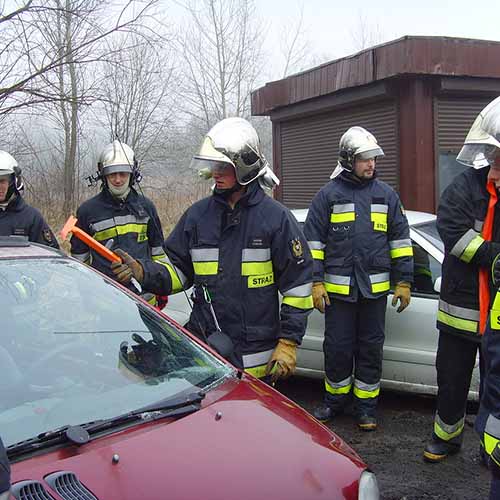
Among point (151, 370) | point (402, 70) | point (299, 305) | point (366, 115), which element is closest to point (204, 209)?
point (299, 305)

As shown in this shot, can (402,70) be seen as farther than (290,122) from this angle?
No

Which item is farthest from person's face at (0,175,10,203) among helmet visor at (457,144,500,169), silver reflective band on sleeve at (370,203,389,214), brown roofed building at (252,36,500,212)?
brown roofed building at (252,36,500,212)

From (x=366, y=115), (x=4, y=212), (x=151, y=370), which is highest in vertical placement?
(x=366, y=115)

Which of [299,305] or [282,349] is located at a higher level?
[299,305]

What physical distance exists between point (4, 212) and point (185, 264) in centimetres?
181

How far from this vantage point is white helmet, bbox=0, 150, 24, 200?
449cm

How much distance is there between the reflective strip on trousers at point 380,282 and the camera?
14.3 ft

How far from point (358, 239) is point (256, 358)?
1.49m

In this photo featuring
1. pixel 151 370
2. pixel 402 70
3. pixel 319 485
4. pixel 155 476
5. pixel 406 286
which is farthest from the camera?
pixel 402 70

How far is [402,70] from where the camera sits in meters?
7.97

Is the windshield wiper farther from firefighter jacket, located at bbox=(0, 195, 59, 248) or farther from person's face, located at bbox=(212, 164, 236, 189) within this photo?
firefighter jacket, located at bbox=(0, 195, 59, 248)

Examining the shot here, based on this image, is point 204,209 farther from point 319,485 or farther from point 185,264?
point 319,485

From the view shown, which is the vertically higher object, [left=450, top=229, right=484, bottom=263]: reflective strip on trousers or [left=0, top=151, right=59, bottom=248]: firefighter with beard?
[left=0, top=151, right=59, bottom=248]: firefighter with beard

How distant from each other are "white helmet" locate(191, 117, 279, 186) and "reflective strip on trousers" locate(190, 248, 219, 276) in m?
0.38
